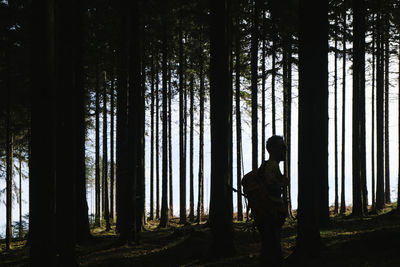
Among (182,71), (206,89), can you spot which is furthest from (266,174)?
(206,89)

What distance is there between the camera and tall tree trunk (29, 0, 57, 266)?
252 inches

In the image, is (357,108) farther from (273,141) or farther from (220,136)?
(273,141)

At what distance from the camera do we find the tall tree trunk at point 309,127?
23.4ft

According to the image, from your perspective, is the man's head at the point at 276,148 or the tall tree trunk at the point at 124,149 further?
the tall tree trunk at the point at 124,149

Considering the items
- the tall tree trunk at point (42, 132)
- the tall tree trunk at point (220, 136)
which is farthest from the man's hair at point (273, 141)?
the tall tree trunk at point (42, 132)

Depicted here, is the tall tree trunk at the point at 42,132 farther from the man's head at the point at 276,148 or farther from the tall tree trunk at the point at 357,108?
the tall tree trunk at the point at 357,108

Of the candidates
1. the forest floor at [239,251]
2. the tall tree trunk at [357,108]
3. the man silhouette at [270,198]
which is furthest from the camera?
the tall tree trunk at [357,108]

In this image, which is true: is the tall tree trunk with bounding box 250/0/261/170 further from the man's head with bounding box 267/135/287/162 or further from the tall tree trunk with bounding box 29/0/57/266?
the man's head with bounding box 267/135/287/162

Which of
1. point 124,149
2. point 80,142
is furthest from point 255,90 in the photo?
point 80,142

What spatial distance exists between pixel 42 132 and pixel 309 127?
16.9 ft

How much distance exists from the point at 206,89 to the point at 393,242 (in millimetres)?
16657

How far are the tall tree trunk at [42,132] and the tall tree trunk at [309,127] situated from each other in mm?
4851

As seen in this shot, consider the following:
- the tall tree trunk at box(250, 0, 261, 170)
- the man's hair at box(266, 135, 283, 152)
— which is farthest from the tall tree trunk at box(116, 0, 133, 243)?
the tall tree trunk at box(250, 0, 261, 170)

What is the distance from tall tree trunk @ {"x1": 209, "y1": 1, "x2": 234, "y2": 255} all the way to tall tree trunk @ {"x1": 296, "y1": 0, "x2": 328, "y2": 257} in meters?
1.97
